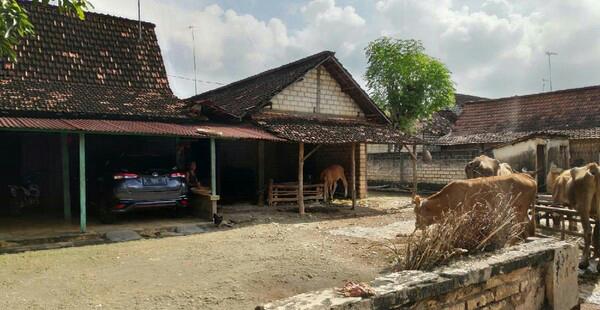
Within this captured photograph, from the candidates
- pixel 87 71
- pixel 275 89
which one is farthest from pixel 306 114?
pixel 87 71

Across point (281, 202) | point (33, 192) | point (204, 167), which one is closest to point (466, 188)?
point (281, 202)

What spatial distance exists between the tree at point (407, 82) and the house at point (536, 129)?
2.39m

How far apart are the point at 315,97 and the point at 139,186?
8.09 metres

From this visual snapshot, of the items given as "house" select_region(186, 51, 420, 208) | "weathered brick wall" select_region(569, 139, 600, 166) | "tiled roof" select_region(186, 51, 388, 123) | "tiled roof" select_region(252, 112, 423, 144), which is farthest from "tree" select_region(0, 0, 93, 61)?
"weathered brick wall" select_region(569, 139, 600, 166)

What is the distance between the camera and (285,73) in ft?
54.7

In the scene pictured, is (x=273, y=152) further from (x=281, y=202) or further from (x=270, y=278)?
(x=270, y=278)

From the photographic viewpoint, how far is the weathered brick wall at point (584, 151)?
18797 mm

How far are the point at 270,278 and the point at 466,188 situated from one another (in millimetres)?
3855

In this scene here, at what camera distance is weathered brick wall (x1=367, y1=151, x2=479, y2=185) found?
63.6ft

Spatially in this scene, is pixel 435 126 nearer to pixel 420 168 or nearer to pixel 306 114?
pixel 420 168

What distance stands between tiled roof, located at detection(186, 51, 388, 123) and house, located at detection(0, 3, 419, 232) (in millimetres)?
49

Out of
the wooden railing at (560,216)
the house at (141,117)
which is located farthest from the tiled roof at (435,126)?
the wooden railing at (560,216)

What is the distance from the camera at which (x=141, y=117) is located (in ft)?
38.8

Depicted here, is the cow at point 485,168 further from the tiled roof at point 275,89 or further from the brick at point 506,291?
the brick at point 506,291
